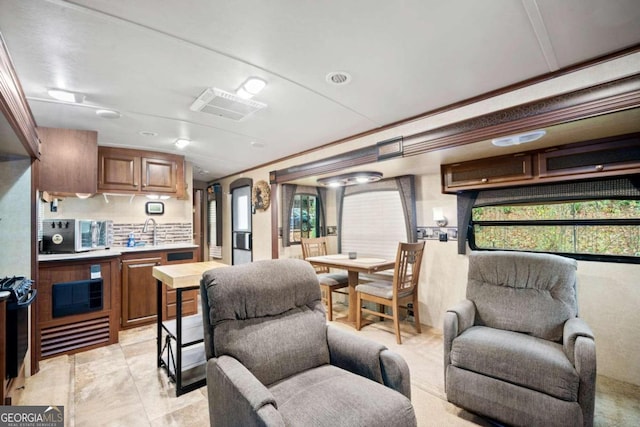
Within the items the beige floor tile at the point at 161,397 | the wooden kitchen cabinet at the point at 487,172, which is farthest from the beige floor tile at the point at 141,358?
the wooden kitchen cabinet at the point at 487,172

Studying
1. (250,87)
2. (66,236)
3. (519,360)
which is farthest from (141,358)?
(519,360)

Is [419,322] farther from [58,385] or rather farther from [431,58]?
[58,385]

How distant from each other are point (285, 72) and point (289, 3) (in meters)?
0.65

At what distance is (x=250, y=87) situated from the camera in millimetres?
2254

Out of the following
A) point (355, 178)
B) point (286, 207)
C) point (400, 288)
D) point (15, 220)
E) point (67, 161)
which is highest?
point (67, 161)

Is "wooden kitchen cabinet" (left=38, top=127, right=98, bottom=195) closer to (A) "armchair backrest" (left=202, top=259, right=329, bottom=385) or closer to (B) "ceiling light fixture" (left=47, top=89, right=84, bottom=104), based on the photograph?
(B) "ceiling light fixture" (left=47, top=89, right=84, bottom=104)

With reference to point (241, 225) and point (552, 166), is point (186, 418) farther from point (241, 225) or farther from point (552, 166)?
point (241, 225)

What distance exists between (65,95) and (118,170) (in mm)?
1856

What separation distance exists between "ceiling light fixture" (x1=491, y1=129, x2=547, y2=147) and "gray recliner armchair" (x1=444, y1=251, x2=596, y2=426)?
3.06 ft

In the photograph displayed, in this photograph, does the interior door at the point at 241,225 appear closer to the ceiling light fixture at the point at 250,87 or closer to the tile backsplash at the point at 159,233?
the tile backsplash at the point at 159,233

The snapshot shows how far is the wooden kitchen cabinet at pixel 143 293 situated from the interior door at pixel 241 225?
185 centimetres

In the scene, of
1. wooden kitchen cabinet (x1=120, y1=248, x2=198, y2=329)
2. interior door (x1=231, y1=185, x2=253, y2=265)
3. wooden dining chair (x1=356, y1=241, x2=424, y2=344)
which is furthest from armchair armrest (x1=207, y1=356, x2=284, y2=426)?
interior door (x1=231, y1=185, x2=253, y2=265)

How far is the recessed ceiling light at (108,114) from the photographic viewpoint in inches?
107

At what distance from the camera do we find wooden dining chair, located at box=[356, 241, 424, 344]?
321cm
